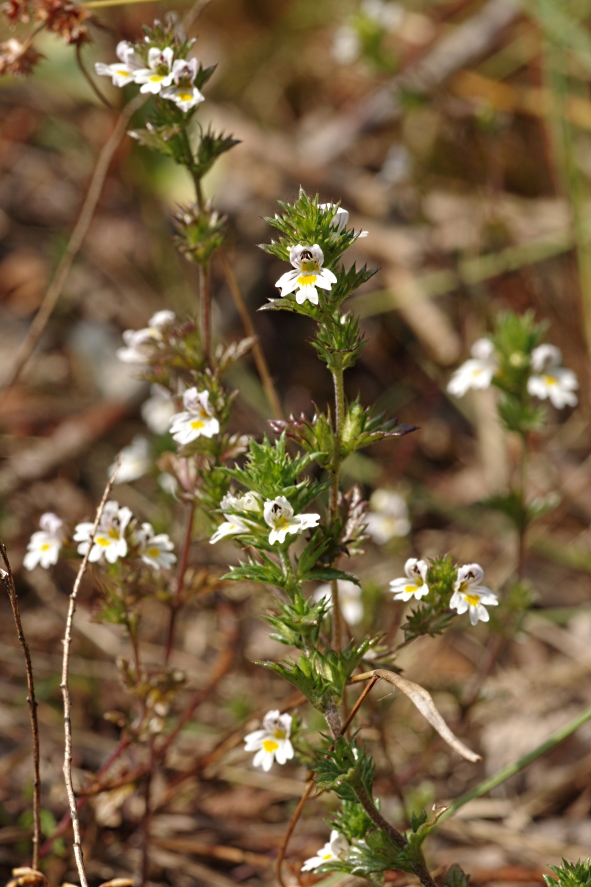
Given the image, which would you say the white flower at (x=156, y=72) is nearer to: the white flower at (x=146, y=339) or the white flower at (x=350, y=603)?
the white flower at (x=146, y=339)

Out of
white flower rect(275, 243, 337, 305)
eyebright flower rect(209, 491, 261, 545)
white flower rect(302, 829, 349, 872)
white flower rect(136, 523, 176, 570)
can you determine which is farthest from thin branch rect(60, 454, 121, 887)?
white flower rect(275, 243, 337, 305)

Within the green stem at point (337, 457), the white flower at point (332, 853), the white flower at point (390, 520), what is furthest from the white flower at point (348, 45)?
the white flower at point (332, 853)

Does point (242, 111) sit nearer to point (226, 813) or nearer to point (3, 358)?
point (3, 358)

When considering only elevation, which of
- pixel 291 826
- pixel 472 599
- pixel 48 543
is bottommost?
pixel 291 826

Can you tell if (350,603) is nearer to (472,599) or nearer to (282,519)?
(472,599)

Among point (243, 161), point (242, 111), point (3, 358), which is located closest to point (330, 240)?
point (3, 358)

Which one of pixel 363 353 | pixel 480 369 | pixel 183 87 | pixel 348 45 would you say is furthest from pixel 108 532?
pixel 348 45

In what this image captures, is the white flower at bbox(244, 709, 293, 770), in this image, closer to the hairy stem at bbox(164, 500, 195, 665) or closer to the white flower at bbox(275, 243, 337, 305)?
the hairy stem at bbox(164, 500, 195, 665)
